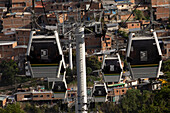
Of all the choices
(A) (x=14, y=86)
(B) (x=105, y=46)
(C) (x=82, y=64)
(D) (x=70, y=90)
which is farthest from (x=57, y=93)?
(B) (x=105, y=46)

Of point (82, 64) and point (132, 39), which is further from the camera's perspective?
point (82, 64)

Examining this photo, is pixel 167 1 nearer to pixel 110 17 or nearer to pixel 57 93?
pixel 110 17

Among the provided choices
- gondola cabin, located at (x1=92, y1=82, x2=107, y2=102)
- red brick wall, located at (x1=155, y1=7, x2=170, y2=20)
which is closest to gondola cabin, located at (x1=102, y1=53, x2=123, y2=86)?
gondola cabin, located at (x1=92, y1=82, x2=107, y2=102)

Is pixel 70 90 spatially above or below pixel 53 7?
below

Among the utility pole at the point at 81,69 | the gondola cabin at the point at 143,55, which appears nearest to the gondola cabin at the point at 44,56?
the utility pole at the point at 81,69

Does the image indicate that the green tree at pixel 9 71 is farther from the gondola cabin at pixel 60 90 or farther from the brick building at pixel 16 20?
the gondola cabin at pixel 60 90

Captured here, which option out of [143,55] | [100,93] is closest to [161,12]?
[100,93]

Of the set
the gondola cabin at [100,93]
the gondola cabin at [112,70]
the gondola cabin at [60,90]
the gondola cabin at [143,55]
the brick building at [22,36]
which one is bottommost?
the brick building at [22,36]
